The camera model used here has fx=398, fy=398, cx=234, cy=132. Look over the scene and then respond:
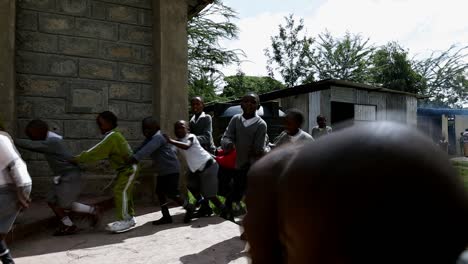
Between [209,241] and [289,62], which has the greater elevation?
[289,62]

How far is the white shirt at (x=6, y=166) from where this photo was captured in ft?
10.0

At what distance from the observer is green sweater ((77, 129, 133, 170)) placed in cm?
420

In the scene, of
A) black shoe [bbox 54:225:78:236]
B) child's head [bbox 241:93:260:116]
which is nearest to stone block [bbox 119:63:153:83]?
child's head [bbox 241:93:260:116]

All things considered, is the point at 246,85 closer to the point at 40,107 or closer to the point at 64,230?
the point at 40,107

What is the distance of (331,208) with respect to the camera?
0.33 m

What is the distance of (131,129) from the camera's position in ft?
19.4

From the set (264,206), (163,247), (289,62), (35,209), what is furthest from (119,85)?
(289,62)

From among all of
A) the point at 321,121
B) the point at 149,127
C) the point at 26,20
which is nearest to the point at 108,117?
the point at 149,127

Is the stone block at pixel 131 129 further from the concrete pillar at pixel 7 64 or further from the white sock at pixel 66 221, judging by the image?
the white sock at pixel 66 221

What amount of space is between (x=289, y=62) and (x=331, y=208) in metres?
27.1

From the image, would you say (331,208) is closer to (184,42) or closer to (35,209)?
(35,209)

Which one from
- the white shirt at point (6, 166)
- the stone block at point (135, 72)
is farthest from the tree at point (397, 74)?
the white shirt at point (6, 166)

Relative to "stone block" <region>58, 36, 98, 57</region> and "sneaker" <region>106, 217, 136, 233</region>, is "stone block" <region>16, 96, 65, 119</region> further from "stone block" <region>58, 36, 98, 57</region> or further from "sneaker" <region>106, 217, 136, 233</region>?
"sneaker" <region>106, 217, 136, 233</region>

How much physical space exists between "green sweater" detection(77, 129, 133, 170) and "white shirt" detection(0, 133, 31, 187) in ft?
3.43
